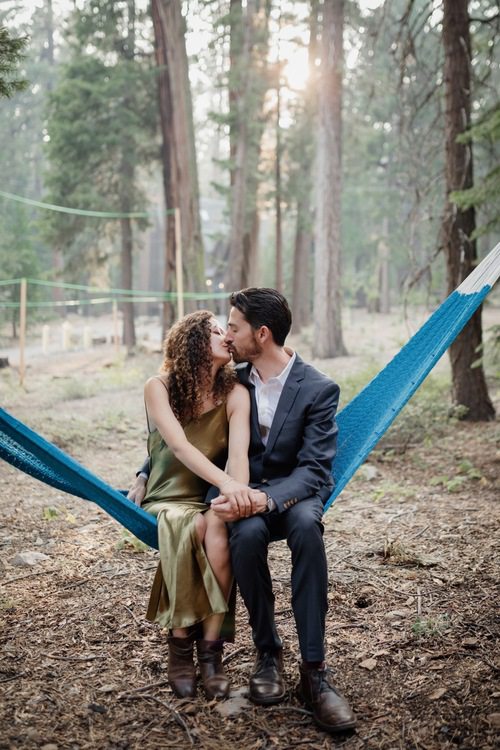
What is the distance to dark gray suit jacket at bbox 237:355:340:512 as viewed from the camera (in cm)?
208

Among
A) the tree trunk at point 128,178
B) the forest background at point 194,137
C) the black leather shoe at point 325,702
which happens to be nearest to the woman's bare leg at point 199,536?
the black leather shoe at point 325,702

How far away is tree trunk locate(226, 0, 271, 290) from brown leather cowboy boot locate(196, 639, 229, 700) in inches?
390

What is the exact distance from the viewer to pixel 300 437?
2131 mm

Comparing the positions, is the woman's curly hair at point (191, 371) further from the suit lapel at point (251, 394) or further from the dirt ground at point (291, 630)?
the dirt ground at point (291, 630)

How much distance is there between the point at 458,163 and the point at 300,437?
350 centimetres

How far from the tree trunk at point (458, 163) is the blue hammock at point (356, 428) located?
2.18 meters

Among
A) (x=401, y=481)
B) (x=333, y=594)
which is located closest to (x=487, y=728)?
(x=333, y=594)

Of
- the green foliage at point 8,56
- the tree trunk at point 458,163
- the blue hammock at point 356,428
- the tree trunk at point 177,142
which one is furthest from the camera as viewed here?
the tree trunk at point 177,142

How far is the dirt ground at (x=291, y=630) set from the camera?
1788 millimetres

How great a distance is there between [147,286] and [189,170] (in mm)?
17542

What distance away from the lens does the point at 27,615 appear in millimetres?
2465

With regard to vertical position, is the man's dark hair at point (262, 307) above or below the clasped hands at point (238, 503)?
above

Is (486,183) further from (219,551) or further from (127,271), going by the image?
(127,271)

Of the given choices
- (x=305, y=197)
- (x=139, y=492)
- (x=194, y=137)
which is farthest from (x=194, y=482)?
(x=305, y=197)
